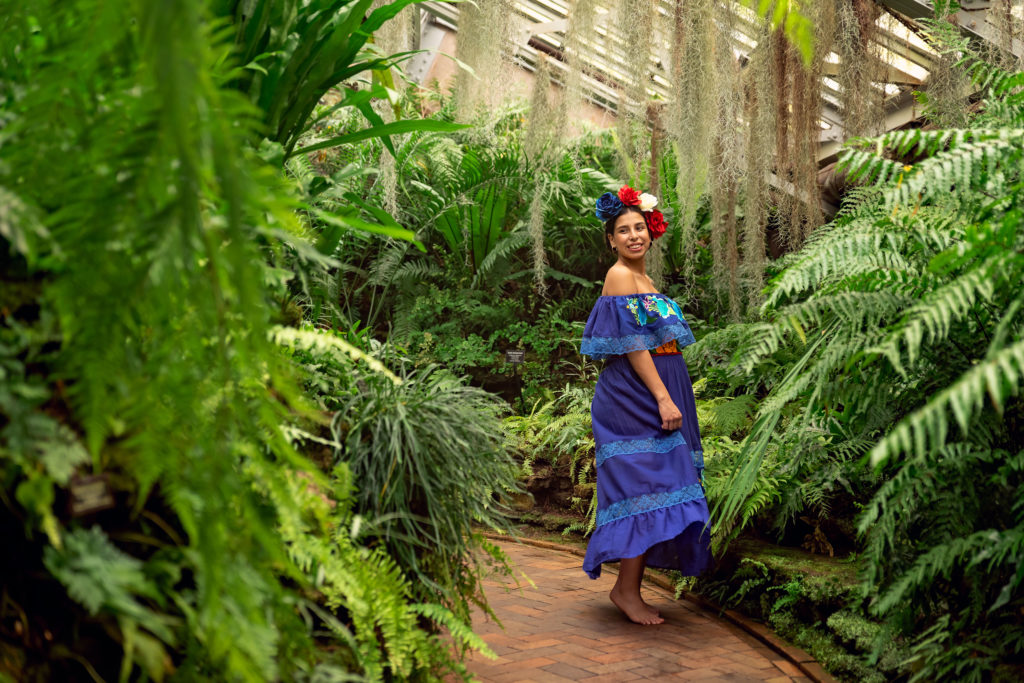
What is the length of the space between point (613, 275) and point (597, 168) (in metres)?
3.74

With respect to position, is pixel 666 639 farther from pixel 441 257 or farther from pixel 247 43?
pixel 441 257

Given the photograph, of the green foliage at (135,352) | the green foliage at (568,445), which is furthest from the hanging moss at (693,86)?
the green foliage at (135,352)

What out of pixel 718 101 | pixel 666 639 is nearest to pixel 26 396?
pixel 666 639

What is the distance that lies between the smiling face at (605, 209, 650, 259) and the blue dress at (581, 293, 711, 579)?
22cm

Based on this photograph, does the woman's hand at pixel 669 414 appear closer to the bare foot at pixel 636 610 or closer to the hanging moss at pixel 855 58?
the bare foot at pixel 636 610

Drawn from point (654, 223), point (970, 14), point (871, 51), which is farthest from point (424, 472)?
point (970, 14)

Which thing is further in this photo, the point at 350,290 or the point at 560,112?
the point at 350,290

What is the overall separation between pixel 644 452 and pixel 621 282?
0.70 metres

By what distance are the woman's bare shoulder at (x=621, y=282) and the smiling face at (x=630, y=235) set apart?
0.29 feet

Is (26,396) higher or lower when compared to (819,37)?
lower

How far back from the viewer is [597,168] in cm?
694

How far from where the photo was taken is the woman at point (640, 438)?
3.19m

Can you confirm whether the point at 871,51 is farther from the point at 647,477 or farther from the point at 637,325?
the point at 647,477

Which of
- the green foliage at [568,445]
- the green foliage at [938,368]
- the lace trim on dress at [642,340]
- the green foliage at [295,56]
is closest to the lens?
the green foliage at [938,368]
